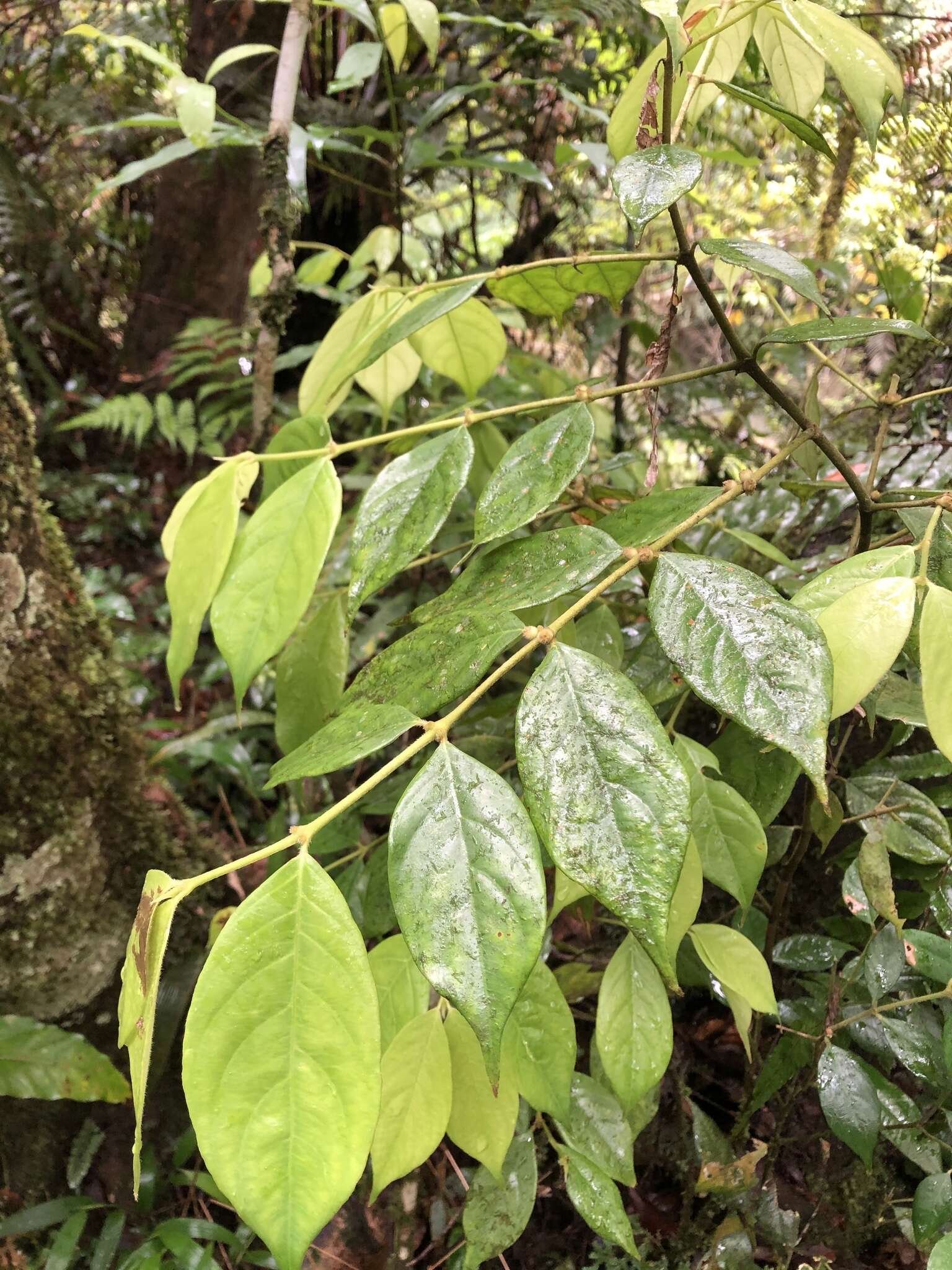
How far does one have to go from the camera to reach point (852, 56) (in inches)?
18.8

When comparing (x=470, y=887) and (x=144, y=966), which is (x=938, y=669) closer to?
(x=470, y=887)

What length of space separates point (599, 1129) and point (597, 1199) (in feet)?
0.16

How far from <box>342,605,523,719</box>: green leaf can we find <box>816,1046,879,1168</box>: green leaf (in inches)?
19.2

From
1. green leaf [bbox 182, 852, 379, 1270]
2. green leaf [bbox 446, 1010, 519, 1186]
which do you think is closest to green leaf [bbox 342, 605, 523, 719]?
green leaf [bbox 182, 852, 379, 1270]

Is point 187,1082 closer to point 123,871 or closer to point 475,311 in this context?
point 475,311

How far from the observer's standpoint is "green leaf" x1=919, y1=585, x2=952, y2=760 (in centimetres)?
34

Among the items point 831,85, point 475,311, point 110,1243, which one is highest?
point 831,85

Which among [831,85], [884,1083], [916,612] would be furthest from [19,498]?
[831,85]

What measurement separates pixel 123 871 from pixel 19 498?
0.53 metres

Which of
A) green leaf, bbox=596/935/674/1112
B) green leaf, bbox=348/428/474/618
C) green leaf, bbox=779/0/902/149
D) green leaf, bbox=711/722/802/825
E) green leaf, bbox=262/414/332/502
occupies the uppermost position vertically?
green leaf, bbox=779/0/902/149

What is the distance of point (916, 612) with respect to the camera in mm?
422

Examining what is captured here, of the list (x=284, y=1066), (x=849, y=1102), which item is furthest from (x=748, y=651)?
(x=849, y=1102)

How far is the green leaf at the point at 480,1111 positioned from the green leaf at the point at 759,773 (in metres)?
0.28

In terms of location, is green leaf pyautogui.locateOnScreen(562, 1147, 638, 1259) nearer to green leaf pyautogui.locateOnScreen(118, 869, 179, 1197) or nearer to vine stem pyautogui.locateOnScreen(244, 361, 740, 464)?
green leaf pyautogui.locateOnScreen(118, 869, 179, 1197)
